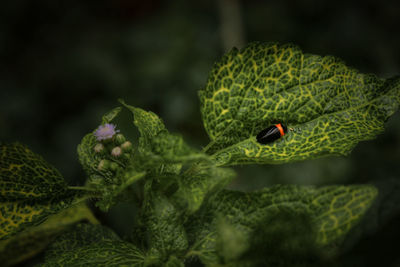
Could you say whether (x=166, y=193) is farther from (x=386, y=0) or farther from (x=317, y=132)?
(x=386, y=0)

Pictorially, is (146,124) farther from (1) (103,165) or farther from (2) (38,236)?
(2) (38,236)

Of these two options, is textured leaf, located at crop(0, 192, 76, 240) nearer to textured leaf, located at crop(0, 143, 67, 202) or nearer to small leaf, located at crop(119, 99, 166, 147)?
textured leaf, located at crop(0, 143, 67, 202)

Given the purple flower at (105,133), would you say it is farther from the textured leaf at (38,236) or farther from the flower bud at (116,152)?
the textured leaf at (38,236)

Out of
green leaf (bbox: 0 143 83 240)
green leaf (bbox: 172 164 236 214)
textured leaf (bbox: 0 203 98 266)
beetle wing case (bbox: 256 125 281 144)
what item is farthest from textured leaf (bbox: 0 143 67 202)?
beetle wing case (bbox: 256 125 281 144)

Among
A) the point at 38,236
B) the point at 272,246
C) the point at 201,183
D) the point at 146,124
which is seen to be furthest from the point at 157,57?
the point at 272,246

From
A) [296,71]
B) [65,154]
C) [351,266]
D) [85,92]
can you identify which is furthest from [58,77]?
[351,266]

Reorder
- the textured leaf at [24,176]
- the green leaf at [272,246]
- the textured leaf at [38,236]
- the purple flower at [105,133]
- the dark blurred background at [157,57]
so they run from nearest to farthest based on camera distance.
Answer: the green leaf at [272,246] → the textured leaf at [24,176] → the purple flower at [105,133] → the textured leaf at [38,236] → the dark blurred background at [157,57]

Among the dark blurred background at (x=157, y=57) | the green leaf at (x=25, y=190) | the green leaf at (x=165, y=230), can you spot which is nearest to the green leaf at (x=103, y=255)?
the green leaf at (x=165, y=230)
